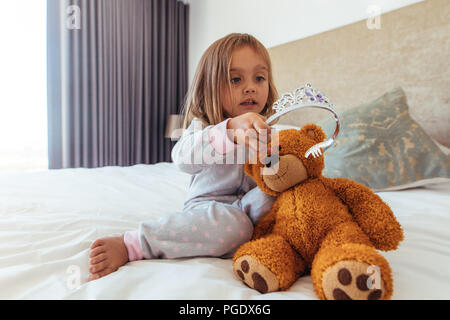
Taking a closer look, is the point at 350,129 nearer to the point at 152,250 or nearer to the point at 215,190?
the point at 215,190

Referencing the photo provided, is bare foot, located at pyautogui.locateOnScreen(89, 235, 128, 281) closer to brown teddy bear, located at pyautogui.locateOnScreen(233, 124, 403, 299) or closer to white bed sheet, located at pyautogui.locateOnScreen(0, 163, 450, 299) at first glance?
white bed sheet, located at pyautogui.locateOnScreen(0, 163, 450, 299)

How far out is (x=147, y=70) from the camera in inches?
112

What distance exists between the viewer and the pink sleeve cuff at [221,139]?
0.62 metres

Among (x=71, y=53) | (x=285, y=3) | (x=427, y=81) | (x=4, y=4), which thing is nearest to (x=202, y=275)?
(x=427, y=81)

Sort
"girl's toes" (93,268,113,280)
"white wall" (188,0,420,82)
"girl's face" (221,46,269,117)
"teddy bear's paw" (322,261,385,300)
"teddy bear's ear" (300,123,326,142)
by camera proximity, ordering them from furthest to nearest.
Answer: "white wall" (188,0,420,82), "girl's face" (221,46,269,117), "teddy bear's ear" (300,123,326,142), "girl's toes" (93,268,113,280), "teddy bear's paw" (322,261,385,300)

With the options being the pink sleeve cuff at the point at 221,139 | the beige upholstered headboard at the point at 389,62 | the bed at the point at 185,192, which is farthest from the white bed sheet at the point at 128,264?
the beige upholstered headboard at the point at 389,62

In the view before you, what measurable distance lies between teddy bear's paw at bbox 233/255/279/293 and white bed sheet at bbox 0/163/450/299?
0.01m

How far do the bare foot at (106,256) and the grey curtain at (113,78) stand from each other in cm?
214

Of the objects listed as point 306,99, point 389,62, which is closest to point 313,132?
point 306,99

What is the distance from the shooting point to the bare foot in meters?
0.51

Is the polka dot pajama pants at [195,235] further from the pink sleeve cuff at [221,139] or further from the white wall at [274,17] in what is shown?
the white wall at [274,17]

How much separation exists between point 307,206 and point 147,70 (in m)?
2.75

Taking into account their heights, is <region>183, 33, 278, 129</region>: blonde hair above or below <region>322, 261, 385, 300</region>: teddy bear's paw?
above

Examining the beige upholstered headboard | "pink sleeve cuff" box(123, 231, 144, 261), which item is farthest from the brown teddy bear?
the beige upholstered headboard
